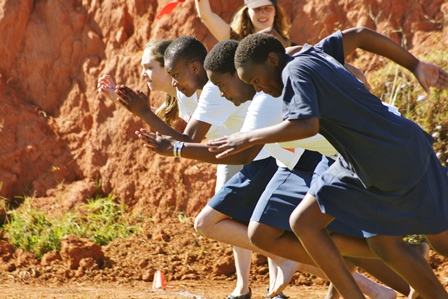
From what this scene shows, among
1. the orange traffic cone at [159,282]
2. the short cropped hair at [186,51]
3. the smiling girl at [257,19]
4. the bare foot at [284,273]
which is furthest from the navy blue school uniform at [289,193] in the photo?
the orange traffic cone at [159,282]

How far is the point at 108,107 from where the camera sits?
9031 millimetres

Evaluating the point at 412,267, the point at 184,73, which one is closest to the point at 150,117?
the point at 184,73

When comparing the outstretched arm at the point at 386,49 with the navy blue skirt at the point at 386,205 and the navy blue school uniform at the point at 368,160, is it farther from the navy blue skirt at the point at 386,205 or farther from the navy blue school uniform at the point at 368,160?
the navy blue skirt at the point at 386,205

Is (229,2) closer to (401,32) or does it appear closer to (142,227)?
(401,32)

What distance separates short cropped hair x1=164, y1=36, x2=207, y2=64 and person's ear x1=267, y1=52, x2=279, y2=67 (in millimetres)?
1168

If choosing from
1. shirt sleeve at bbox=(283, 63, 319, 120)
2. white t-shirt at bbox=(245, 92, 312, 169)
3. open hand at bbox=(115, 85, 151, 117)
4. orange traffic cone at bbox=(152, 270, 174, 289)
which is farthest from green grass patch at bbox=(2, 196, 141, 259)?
shirt sleeve at bbox=(283, 63, 319, 120)

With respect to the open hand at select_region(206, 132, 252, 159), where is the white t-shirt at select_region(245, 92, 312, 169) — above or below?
above

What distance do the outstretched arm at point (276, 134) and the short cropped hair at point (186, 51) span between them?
145cm

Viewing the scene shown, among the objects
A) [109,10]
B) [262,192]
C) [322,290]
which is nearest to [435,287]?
[262,192]

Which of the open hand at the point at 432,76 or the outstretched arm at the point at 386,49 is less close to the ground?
the outstretched arm at the point at 386,49

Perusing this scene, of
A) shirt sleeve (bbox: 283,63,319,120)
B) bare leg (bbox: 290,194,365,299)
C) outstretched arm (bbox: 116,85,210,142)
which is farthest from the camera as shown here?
outstretched arm (bbox: 116,85,210,142)

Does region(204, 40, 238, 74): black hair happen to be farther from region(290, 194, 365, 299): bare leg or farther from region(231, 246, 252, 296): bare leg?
region(231, 246, 252, 296): bare leg

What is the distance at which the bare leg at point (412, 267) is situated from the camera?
413 centimetres

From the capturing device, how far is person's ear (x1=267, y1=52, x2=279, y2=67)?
13.5 ft
